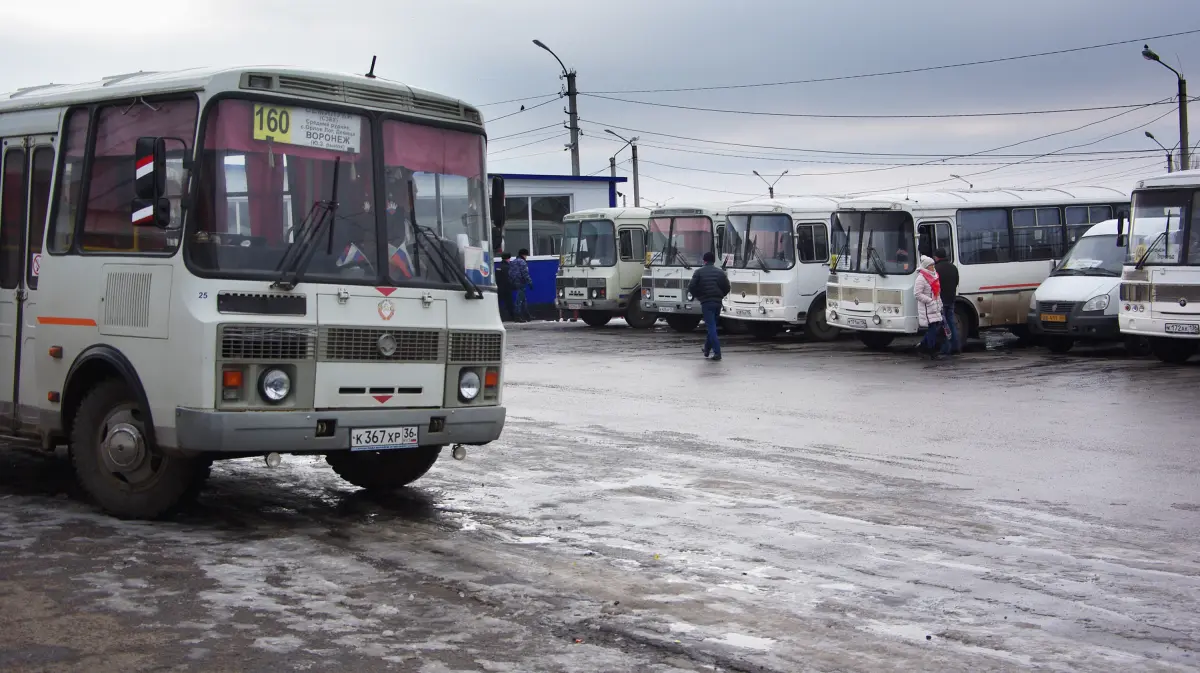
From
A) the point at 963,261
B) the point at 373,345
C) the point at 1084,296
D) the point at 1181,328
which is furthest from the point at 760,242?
the point at 373,345

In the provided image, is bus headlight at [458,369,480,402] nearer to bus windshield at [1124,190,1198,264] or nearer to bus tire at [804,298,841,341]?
bus windshield at [1124,190,1198,264]

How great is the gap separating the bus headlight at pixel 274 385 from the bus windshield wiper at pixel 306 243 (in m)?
0.53

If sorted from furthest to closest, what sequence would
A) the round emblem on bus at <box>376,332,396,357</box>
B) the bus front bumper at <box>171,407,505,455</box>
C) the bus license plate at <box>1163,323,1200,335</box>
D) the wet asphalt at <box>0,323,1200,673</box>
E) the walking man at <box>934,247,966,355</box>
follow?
the walking man at <box>934,247,966,355</box> → the bus license plate at <box>1163,323,1200,335</box> → the round emblem on bus at <box>376,332,396,357</box> → the bus front bumper at <box>171,407,505,455</box> → the wet asphalt at <box>0,323,1200,673</box>

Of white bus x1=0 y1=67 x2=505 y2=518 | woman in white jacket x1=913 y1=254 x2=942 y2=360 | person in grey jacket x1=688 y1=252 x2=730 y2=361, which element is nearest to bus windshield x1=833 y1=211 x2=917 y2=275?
woman in white jacket x1=913 y1=254 x2=942 y2=360

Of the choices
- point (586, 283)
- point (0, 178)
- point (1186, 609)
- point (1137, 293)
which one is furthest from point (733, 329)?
point (1186, 609)

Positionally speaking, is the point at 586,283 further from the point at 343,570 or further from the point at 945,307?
the point at 343,570

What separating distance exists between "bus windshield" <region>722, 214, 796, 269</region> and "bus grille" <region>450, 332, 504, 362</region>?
64.5 ft

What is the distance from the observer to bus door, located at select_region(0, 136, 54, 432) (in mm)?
9836

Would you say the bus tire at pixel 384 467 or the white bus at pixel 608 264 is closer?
the bus tire at pixel 384 467

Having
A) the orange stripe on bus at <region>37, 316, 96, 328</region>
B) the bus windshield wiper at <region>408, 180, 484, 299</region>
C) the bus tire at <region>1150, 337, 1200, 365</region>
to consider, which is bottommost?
the bus tire at <region>1150, 337, 1200, 365</region>

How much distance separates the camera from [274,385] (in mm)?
8656

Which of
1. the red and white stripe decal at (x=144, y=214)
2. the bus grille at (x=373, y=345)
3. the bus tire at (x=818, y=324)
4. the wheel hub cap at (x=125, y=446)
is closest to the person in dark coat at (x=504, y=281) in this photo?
the bus tire at (x=818, y=324)

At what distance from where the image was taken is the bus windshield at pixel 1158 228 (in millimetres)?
21859

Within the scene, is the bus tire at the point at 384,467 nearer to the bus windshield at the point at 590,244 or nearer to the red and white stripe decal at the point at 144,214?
the red and white stripe decal at the point at 144,214
